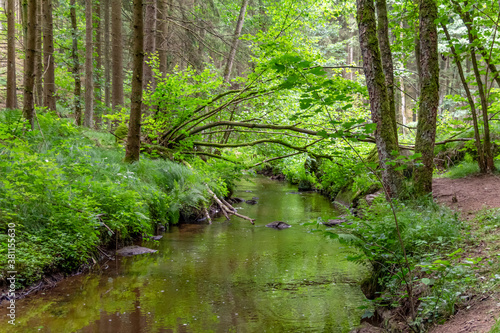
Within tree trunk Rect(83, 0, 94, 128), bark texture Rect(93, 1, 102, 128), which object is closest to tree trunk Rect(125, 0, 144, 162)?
tree trunk Rect(83, 0, 94, 128)

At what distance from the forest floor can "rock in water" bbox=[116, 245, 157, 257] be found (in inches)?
201

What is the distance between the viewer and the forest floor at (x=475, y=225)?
9.01 ft

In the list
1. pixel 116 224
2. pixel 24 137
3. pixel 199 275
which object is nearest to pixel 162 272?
pixel 199 275

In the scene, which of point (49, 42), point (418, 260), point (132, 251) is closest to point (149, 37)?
point (49, 42)

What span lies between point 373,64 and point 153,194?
17.4 feet

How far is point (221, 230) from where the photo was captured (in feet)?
29.6

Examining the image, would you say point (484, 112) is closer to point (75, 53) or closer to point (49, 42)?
point (49, 42)

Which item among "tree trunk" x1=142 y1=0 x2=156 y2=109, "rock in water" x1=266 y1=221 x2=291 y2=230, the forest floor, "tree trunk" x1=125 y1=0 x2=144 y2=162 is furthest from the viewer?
"tree trunk" x1=142 y1=0 x2=156 y2=109

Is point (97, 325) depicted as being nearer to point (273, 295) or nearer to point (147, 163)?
point (273, 295)

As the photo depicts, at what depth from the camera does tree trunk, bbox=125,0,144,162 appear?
318 inches

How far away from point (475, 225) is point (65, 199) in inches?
225

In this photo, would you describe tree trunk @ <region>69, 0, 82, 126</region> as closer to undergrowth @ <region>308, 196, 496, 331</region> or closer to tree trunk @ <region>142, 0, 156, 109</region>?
tree trunk @ <region>142, 0, 156, 109</region>

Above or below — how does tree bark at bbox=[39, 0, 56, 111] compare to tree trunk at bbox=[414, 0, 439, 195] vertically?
above

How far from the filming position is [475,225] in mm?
4680
